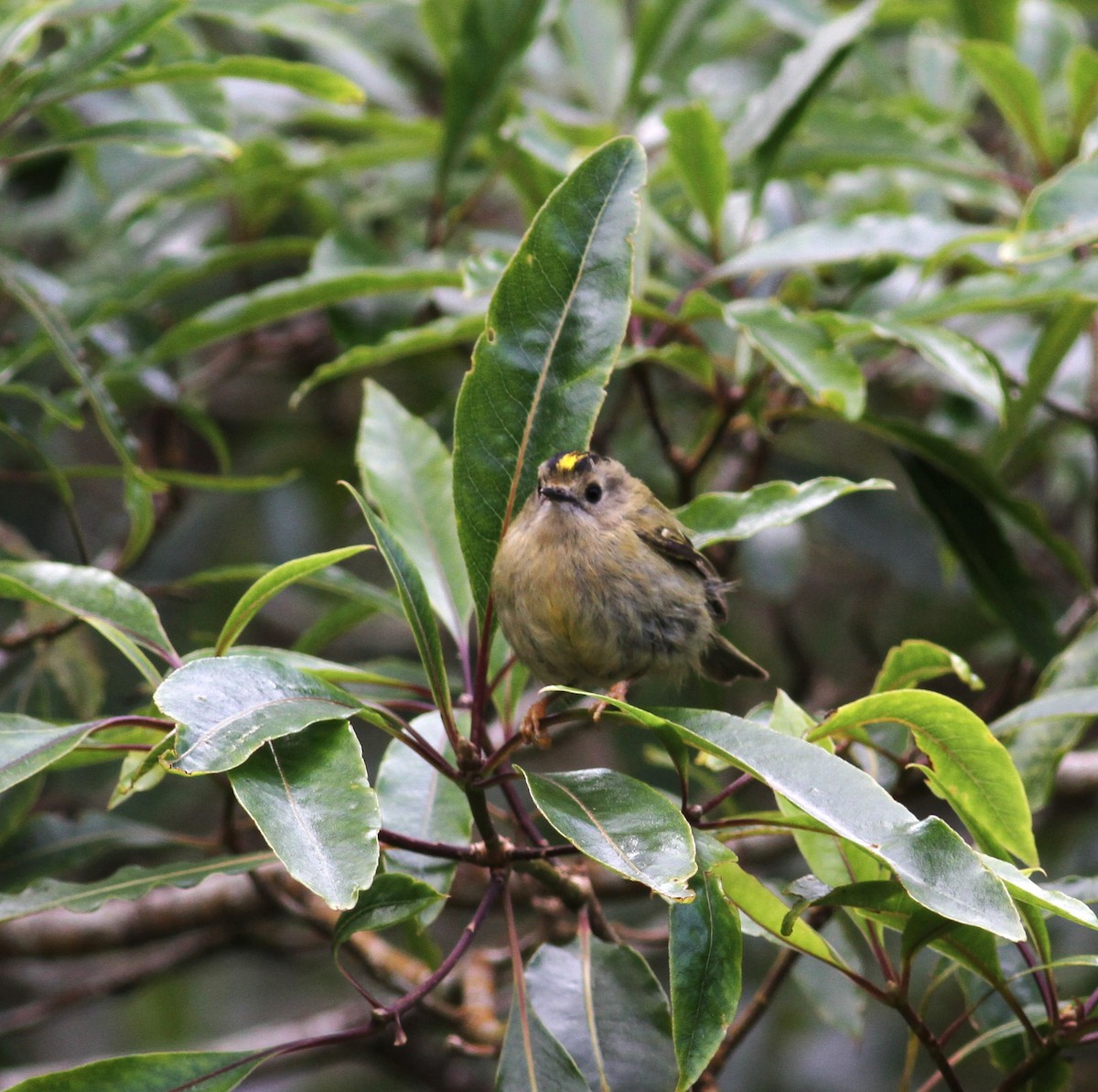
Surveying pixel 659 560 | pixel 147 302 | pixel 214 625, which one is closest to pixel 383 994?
pixel 214 625

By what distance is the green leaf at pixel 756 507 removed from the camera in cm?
195

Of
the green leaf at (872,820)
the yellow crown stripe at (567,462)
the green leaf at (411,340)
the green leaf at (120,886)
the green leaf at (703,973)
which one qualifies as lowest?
the green leaf at (120,886)

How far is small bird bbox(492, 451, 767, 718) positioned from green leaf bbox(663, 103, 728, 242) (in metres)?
0.64

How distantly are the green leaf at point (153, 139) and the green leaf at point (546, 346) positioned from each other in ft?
2.92

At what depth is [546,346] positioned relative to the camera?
184 centimetres

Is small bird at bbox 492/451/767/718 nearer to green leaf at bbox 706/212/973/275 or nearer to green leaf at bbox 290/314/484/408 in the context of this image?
green leaf at bbox 290/314/484/408

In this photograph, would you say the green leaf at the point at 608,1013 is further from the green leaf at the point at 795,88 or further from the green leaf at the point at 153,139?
the green leaf at the point at 795,88

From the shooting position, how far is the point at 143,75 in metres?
2.40

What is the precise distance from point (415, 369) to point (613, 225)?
2238 millimetres

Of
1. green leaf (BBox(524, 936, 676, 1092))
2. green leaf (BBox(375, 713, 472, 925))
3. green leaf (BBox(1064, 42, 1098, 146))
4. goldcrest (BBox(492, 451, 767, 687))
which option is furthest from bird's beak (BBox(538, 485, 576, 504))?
green leaf (BBox(1064, 42, 1098, 146))

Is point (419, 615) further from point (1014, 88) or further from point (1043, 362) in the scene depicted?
point (1014, 88)

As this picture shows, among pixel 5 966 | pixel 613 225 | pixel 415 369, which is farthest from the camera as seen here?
pixel 415 369

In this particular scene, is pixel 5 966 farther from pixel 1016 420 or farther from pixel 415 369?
pixel 1016 420

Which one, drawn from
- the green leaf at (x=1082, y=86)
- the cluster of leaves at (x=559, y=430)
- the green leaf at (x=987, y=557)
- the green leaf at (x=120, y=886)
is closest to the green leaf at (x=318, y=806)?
the cluster of leaves at (x=559, y=430)
